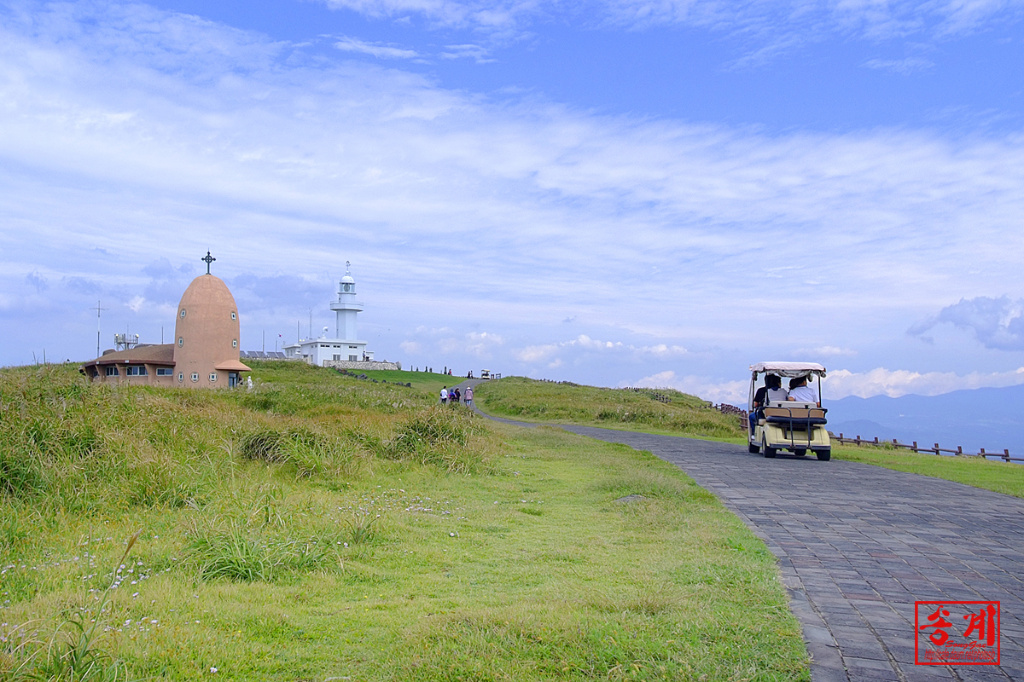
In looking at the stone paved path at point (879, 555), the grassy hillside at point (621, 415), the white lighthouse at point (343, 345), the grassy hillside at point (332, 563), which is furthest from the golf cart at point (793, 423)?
the white lighthouse at point (343, 345)

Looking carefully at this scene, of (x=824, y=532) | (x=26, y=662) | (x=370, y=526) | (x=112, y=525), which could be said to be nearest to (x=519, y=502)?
(x=370, y=526)

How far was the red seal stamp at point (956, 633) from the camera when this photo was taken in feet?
13.5

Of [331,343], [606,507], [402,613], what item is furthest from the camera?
[331,343]

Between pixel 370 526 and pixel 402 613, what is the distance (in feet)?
8.04

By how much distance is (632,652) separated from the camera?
4.00 metres

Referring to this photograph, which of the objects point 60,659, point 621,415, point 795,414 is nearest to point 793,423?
point 795,414

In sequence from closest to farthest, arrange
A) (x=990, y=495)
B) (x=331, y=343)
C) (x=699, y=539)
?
(x=699, y=539) < (x=990, y=495) < (x=331, y=343)

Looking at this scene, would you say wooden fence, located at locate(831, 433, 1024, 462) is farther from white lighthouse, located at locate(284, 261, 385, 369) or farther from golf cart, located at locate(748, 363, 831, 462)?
white lighthouse, located at locate(284, 261, 385, 369)

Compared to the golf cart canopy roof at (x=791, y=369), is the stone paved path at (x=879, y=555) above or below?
below

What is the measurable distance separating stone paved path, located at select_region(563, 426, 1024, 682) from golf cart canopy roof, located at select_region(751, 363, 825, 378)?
15.2 ft

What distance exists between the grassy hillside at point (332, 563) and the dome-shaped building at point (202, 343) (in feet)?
83.8

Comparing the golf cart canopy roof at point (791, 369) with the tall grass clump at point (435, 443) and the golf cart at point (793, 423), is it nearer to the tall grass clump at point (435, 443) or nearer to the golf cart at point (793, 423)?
the golf cart at point (793, 423)

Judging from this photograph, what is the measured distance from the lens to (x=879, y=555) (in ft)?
22.1

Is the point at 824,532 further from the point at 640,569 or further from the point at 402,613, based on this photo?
the point at 402,613
